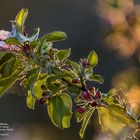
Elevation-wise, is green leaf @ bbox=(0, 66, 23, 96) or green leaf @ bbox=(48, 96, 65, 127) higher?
green leaf @ bbox=(0, 66, 23, 96)

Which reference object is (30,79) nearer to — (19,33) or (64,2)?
(19,33)

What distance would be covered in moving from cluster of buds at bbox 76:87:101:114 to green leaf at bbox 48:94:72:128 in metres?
0.02

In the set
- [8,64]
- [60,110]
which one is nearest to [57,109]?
[60,110]

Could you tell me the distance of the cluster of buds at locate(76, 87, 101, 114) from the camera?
0.68 meters

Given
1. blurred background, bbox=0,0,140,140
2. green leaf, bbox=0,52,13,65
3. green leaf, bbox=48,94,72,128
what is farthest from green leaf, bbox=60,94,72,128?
blurred background, bbox=0,0,140,140

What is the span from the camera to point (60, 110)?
2.35 ft

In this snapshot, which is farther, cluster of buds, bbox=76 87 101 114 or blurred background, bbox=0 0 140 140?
blurred background, bbox=0 0 140 140

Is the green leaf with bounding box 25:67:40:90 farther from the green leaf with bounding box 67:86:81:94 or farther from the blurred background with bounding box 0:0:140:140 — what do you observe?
the blurred background with bounding box 0:0:140:140

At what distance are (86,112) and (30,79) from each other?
11 cm

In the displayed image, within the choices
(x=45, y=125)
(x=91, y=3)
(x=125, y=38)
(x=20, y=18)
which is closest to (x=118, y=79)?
(x=125, y=38)

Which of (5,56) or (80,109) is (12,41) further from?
(80,109)

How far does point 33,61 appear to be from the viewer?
673mm

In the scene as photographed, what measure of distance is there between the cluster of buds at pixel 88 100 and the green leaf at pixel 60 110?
0.8 inches

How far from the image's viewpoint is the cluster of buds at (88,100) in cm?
68
